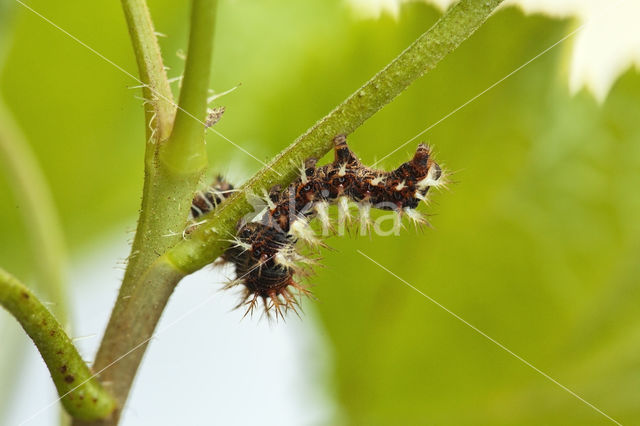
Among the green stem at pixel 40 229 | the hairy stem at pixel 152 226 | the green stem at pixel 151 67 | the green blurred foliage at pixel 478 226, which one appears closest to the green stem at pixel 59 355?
the hairy stem at pixel 152 226

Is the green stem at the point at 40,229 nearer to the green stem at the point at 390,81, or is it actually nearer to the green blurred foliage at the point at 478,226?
the green blurred foliage at the point at 478,226

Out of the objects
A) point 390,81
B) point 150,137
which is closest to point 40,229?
point 150,137

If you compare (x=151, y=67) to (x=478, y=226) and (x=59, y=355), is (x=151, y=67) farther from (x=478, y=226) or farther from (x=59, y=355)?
(x=478, y=226)

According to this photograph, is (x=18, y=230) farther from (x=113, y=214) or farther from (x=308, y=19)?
(x=308, y=19)

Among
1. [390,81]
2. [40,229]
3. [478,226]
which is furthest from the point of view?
[478,226]

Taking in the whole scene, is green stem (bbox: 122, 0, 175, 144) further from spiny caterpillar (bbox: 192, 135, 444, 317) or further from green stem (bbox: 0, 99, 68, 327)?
green stem (bbox: 0, 99, 68, 327)

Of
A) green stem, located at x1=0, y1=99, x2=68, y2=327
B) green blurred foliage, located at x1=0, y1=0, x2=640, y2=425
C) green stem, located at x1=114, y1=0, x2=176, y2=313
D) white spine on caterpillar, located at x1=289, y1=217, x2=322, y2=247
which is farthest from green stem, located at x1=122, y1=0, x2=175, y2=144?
green blurred foliage, located at x1=0, y1=0, x2=640, y2=425
